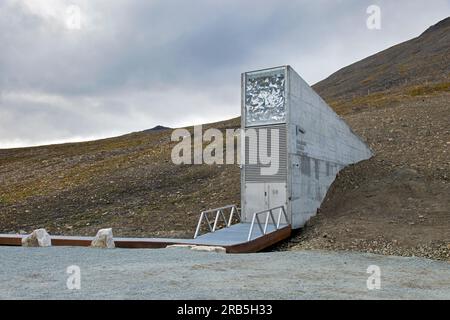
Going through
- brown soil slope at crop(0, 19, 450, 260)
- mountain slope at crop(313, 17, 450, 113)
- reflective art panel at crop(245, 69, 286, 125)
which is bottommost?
brown soil slope at crop(0, 19, 450, 260)

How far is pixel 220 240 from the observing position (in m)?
13.9

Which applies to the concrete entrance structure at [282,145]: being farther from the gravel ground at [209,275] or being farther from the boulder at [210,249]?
the boulder at [210,249]

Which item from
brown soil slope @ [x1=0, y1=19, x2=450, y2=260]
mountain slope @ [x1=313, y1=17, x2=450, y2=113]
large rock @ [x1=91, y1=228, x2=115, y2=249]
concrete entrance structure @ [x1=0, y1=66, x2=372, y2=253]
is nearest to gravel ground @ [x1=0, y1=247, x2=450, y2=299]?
large rock @ [x1=91, y1=228, x2=115, y2=249]

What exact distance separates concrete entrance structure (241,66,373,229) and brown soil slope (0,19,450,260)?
59.5 inches

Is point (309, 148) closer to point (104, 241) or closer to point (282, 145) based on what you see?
point (282, 145)

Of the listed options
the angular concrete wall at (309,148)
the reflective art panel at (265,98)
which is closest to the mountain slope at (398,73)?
the angular concrete wall at (309,148)

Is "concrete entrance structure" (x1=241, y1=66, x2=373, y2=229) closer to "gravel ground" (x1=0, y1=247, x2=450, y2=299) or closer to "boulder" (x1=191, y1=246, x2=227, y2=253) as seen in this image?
"gravel ground" (x1=0, y1=247, x2=450, y2=299)

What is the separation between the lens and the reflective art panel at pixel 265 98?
1731 centimetres

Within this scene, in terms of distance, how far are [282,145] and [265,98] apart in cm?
216

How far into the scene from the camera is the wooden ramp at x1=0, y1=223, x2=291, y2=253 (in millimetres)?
13312

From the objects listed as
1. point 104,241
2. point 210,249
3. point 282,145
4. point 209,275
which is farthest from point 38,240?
point 282,145

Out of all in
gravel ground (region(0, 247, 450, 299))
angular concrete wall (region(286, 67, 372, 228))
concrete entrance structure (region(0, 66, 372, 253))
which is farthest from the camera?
angular concrete wall (region(286, 67, 372, 228))

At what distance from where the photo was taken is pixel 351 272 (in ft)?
33.7
